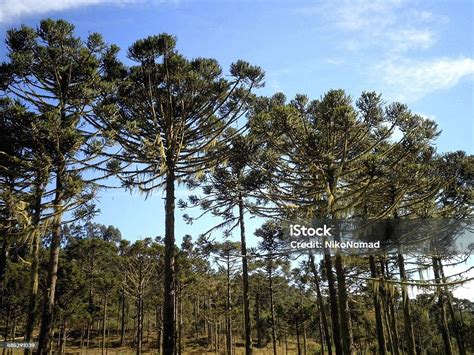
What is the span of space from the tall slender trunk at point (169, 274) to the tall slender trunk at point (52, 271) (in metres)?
3.12

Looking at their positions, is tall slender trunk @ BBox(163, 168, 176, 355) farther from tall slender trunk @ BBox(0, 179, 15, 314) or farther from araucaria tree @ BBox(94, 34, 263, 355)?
tall slender trunk @ BBox(0, 179, 15, 314)

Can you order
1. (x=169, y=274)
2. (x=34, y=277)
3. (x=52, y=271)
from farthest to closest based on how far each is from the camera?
(x=34, y=277), (x=52, y=271), (x=169, y=274)

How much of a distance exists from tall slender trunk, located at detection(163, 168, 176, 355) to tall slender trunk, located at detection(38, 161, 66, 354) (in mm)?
3121

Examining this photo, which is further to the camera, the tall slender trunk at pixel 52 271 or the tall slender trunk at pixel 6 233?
the tall slender trunk at pixel 6 233

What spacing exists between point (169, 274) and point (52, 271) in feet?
11.3

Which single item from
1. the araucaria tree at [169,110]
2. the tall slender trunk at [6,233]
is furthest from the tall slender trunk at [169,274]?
the tall slender trunk at [6,233]

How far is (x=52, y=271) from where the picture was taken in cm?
1091

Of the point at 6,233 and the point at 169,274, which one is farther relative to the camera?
the point at 6,233

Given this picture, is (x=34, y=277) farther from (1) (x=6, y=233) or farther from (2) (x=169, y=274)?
(2) (x=169, y=274)

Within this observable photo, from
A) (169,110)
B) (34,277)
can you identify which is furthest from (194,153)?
(34,277)

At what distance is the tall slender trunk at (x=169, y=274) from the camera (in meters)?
10.1

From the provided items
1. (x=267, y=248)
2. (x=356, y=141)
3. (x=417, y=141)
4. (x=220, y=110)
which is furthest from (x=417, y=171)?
(x=267, y=248)

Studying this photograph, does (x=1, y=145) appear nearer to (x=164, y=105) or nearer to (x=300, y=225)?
(x=164, y=105)

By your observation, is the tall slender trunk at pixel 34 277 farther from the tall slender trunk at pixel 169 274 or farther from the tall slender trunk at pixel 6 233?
the tall slender trunk at pixel 169 274
